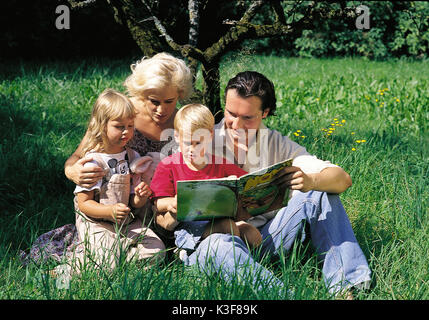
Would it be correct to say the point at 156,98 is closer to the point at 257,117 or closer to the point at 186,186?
the point at 257,117

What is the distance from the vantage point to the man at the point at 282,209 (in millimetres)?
2441

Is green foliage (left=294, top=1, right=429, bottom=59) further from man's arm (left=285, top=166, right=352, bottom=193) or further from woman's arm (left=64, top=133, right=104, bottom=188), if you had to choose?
woman's arm (left=64, top=133, right=104, bottom=188)

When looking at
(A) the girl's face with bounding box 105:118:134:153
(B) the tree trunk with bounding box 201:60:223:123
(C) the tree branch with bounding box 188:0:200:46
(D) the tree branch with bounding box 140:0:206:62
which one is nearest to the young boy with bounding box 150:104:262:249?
(A) the girl's face with bounding box 105:118:134:153

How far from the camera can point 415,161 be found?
4.12 metres

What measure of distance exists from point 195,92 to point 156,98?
2.30 feet

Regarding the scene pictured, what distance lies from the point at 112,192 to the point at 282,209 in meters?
0.85

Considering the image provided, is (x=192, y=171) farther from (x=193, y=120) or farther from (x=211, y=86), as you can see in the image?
(x=211, y=86)

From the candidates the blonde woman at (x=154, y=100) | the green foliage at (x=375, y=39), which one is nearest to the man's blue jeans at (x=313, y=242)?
the blonde woman at (x=154, y=100)

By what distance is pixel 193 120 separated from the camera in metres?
2.52

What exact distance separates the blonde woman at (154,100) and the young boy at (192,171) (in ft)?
0.91

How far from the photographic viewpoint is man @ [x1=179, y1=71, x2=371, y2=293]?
2441mm

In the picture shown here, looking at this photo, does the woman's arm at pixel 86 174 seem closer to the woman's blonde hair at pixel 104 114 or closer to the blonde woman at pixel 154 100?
the blonde woman at pixel 154 100

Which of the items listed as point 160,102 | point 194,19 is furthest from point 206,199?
point 194,19
